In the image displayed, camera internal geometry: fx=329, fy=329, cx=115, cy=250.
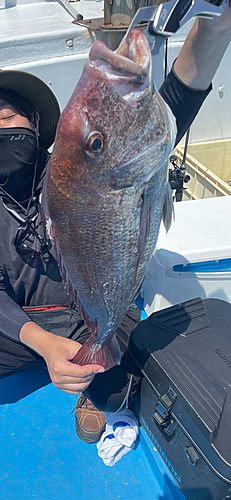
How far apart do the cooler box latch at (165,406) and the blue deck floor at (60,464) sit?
0.51 metres

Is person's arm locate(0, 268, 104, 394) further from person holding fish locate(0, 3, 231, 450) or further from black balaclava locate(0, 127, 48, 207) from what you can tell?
black balaclava locate(0, 127, 48, 207)

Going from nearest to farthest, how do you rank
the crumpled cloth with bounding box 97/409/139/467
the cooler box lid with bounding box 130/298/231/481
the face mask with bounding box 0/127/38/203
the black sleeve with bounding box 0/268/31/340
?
the cooler box lid with bounding box 130/298/231/481
the face mask with bounding box 0/127/38/203
the black sleeve with bounding box 0/268/31/340
the crumpled cloth with bounding box 97/409/139/467

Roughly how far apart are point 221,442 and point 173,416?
281 mm

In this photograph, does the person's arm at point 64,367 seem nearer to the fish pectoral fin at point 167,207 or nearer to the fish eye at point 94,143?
the fish pectoral fin at point 167,207

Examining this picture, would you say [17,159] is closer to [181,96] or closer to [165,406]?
[181,96]

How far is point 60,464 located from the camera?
6.38 ft

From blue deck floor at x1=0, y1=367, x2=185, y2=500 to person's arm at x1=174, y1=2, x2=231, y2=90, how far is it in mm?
1990

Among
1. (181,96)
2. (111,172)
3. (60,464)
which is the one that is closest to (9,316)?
(60,464)

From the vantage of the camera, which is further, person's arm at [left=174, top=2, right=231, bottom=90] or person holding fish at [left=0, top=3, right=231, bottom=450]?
person's arm at [left=174, top=2, right=231, bottom=90]

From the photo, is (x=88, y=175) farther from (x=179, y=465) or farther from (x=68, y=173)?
(x=179, y=465)

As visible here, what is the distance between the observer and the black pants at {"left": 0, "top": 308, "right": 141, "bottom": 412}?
186 centimetres

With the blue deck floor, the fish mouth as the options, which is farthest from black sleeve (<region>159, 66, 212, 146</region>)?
the blue deck floor

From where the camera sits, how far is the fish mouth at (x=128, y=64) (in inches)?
34.0

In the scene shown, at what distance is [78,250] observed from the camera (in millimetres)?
1141
